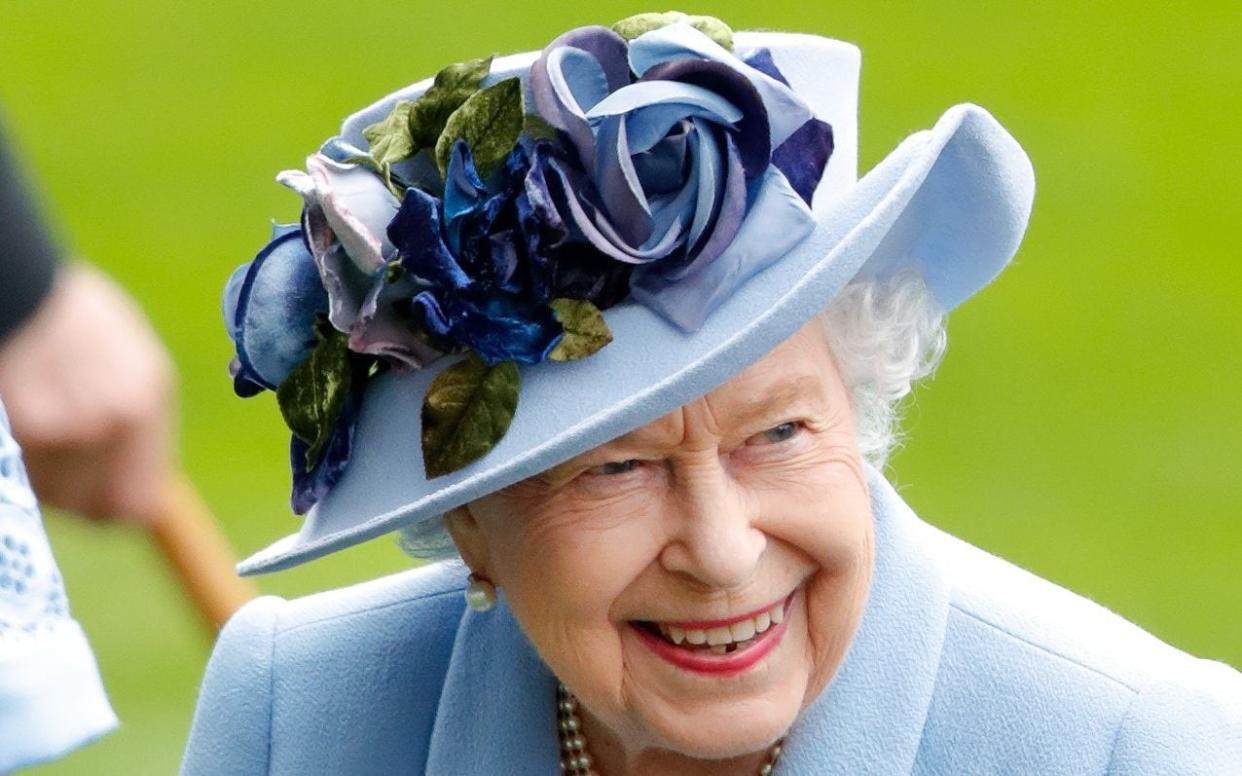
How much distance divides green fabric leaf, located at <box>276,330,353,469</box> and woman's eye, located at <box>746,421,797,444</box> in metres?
0.58

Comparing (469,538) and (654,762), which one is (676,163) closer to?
(469,538)

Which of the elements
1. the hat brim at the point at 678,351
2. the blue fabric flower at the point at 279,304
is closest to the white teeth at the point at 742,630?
the hat brim at the point at 678,351

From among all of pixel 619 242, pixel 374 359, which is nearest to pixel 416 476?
pixel 374 359

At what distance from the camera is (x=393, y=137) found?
Result: 3416 millimetres

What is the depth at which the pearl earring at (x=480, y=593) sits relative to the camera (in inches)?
144

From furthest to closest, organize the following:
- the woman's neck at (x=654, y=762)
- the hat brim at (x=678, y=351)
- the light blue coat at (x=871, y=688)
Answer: the woman's neck at (x=654, y=762) → the light blue coat at (x=871, y=688) → the hat brim at (x=678, y=351)

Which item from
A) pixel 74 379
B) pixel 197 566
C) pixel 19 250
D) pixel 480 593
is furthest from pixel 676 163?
pixel 197 566

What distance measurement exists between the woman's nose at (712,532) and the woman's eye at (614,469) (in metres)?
0.07

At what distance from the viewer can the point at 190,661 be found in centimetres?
799

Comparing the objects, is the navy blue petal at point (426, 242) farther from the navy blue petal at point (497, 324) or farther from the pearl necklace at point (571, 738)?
the pearl necklace at point (571, 738)

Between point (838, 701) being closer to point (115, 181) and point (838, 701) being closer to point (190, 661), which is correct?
point (190, 661)

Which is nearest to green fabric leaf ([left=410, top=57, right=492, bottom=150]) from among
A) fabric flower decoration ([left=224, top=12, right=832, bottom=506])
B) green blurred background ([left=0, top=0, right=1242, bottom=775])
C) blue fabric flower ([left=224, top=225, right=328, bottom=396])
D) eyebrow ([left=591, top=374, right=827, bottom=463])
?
fabric flower decoration ([left=224, top=12, right=832, bottom=506])

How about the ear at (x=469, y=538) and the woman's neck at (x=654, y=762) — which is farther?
the woman's neck at (x=654, y=762)

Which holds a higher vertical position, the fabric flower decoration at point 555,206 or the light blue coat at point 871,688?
the fabric flower decoration at point 555,206
